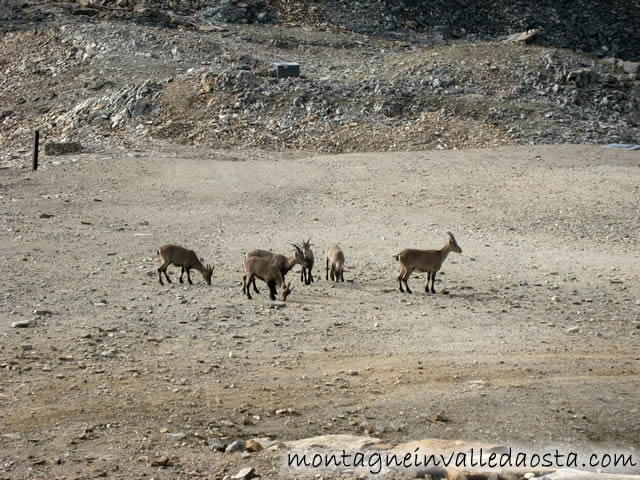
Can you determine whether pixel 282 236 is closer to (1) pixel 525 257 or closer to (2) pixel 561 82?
(1) pixel 525 257

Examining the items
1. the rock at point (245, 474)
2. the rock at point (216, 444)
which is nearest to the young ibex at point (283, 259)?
the rock at point (216, 444)

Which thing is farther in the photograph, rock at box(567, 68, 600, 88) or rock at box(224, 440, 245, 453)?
rock at box(567, 68, 600, 88)

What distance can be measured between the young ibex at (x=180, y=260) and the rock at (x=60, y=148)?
43.8 ft

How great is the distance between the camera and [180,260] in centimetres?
1454

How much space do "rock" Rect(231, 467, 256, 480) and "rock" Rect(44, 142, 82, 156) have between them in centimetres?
2074

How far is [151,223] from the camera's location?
19.2 metres

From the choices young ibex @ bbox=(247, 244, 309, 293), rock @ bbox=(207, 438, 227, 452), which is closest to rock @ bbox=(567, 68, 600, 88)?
young ibex @ bbox=(247, 244, 309, 293)

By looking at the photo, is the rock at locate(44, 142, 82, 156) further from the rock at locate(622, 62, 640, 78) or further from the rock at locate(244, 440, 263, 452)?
the rock at locate(622, 62, 640, 78)

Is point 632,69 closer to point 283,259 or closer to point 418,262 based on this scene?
point 418,262

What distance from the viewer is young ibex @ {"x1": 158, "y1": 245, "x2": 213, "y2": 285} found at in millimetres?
14430

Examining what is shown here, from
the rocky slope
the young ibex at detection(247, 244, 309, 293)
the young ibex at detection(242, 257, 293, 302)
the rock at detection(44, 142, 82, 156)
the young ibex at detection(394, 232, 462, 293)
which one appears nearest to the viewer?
the young ibex at detection(242, 257, 293, 302)

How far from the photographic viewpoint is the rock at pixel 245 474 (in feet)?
24.7

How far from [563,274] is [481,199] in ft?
21.9

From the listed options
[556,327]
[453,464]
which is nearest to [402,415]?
Answer: [453,464]
